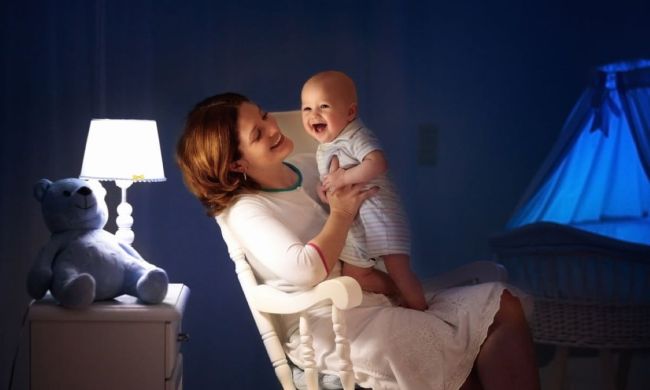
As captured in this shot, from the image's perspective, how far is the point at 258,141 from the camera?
2191 millimetres

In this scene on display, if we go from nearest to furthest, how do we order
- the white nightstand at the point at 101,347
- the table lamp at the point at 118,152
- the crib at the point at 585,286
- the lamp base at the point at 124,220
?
the white nightstand at the point at 101,347
the table lamp at the point at 118,152
the lamp base at the point at 124,220
the crib at the point at 585,286

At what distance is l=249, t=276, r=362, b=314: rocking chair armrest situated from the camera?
190 cm

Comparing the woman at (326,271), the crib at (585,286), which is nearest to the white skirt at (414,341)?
the woman at (326,271)

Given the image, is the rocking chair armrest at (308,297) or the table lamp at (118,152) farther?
the table lamp at (118,152)

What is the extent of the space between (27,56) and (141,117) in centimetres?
41

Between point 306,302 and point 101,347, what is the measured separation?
54 cm

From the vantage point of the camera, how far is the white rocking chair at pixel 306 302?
1925 millimetres

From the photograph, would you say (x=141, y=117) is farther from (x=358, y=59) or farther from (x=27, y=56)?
(x=358, y=59)

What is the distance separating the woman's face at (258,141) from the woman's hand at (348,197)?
6.3 inches

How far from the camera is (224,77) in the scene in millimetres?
3104

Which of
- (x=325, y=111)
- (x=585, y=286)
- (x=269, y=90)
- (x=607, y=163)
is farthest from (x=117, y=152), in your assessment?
(x=607, y=163)

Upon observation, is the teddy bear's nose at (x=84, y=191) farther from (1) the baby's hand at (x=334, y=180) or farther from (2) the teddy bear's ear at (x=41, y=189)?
(1) the baby's hand at (x=334, y=180)

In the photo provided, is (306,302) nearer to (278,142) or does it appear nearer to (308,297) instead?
(308,297)

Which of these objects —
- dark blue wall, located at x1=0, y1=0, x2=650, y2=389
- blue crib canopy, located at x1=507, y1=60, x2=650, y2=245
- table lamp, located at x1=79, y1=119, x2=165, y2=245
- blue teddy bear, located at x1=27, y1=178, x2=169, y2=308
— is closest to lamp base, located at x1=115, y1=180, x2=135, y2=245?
Result: table lamp, located at x1=79, y1=119, x2=165, y2=245
